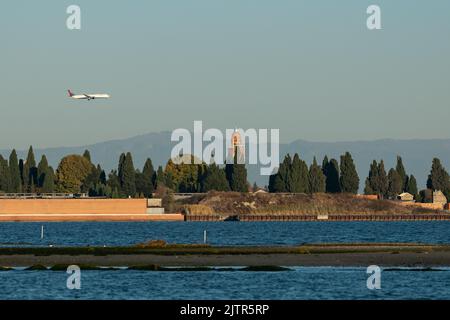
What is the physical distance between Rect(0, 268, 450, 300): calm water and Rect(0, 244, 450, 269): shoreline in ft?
21.3

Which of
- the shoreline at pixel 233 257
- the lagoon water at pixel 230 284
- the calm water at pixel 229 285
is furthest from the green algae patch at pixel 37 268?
the shoreline at pixel 233 257

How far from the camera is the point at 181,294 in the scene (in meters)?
77.9

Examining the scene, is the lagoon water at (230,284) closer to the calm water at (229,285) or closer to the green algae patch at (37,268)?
the calm water at (229,285)

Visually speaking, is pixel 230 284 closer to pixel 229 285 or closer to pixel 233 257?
pixel 229 285

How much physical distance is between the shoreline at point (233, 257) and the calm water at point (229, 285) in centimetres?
648

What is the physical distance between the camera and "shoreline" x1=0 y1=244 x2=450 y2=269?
3991 inches

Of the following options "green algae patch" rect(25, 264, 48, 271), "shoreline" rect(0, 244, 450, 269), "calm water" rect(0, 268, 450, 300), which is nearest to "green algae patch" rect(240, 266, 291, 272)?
"calm water" rect(0, 268, 450, 300)

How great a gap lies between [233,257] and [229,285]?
82.6ft

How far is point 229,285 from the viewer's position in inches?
3265

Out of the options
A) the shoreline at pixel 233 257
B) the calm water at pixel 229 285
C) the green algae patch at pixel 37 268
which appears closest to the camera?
the calm water at pixel 229 285

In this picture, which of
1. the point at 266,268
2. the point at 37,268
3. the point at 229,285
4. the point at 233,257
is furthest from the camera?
the point at 233,257

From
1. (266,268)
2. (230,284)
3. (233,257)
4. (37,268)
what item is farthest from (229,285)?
(233,257)

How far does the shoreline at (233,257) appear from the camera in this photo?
101 meters
